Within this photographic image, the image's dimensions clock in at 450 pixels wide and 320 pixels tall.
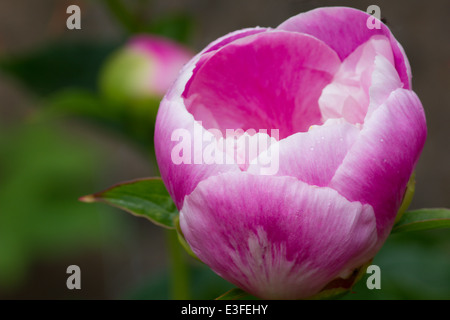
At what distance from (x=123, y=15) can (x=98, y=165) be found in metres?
1.12

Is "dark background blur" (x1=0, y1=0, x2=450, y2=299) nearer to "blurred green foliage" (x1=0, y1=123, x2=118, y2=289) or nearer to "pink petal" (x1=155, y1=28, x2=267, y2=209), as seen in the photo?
"blurred green foliage" (x1=0, y1=123, x2=118, y2=289)

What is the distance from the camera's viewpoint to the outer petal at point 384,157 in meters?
0.37

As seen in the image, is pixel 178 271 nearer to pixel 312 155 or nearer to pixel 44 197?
pixel 312 155

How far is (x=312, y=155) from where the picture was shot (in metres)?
0.37

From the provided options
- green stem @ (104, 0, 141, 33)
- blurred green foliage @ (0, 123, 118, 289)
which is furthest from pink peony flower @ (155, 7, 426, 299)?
blurred green foliage @ (0, 123, 118, 289)

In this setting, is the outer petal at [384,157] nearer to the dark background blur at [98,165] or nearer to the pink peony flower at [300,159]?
the pink peony flower at [300,159]

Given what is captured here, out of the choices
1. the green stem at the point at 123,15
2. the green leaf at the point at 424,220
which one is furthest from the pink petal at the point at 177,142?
the green stem at the point at 123,15

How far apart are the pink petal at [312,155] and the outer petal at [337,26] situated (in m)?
0.08

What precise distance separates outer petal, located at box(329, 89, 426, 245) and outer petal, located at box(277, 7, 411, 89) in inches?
2.3

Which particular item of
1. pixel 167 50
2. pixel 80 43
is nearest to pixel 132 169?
pixel 80 43
